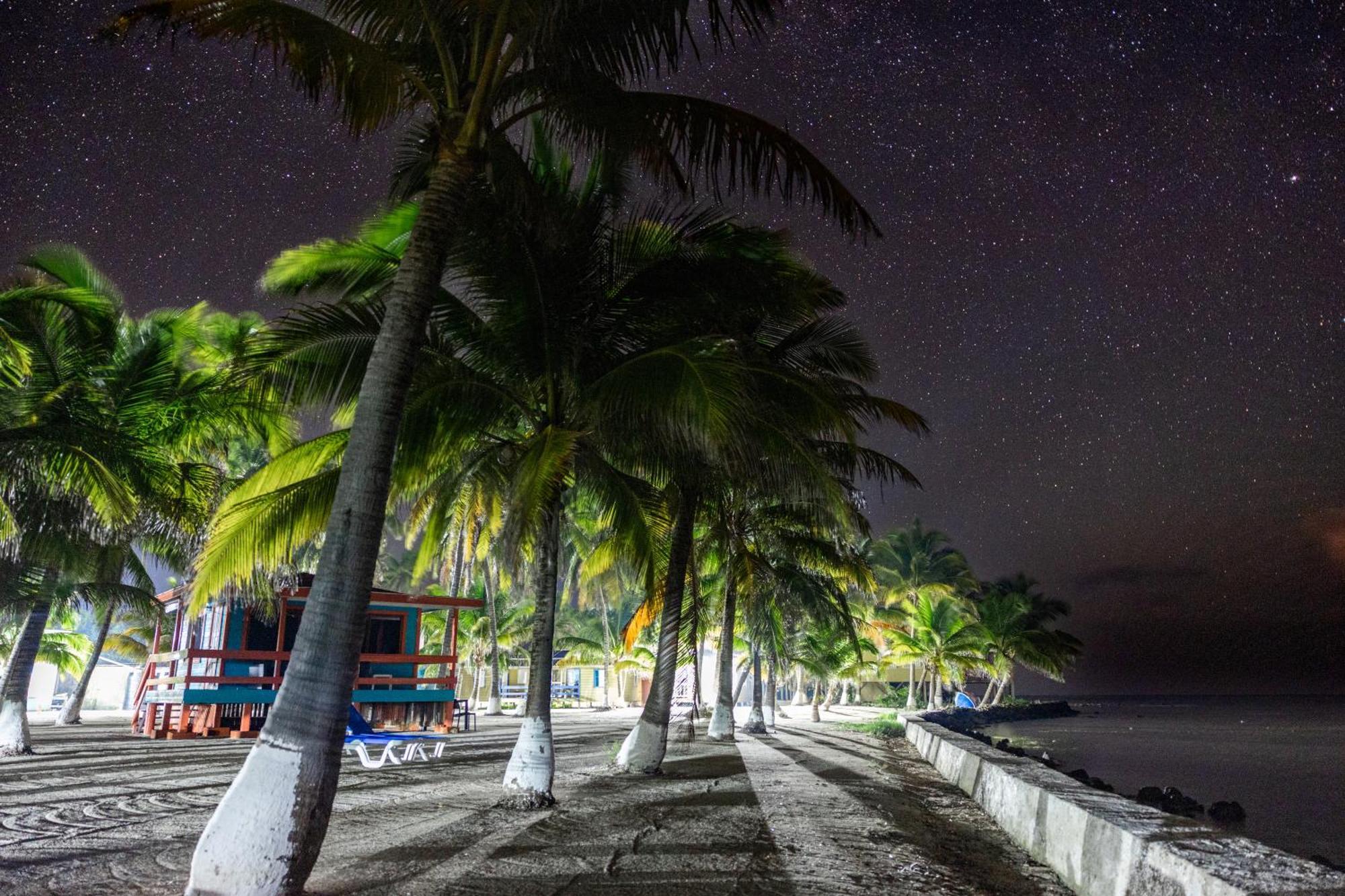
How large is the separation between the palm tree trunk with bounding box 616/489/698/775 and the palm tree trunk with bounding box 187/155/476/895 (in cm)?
640

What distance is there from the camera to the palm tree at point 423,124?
454cm

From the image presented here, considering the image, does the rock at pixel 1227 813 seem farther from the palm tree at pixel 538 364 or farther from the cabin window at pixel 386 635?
the cabin window at pixel 386 635

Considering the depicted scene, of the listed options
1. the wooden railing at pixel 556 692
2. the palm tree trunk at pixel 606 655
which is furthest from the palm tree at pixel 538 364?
the wooden railing at pixel 556 692

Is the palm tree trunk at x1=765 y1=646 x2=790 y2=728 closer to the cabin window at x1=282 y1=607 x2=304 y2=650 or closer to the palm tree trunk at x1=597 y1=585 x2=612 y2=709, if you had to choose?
the palm tree trunk at x1=597 y1=585 x2=612 y2=709

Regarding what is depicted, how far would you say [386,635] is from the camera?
22.0 metres

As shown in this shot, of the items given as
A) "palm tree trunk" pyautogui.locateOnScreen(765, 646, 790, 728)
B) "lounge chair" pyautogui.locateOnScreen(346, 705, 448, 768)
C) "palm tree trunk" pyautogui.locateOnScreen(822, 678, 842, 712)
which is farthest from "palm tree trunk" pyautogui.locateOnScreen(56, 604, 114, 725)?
"palm tree trunk" pyautogui.locateOnScreen(822, 678, 842, 712)

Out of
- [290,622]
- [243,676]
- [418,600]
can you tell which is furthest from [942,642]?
[243,676]

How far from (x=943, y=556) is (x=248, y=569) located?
53859 mm

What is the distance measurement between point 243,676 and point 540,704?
13.7 metres

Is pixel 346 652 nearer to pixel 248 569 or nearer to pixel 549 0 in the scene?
pixel 248 569

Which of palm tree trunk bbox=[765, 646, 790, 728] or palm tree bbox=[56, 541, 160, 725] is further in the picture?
palm tree trunk bbox=[765, 646, 790, 728]

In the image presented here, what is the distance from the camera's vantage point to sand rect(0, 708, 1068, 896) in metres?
5.29

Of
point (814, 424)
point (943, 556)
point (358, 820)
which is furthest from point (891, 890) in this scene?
point (943, 556)

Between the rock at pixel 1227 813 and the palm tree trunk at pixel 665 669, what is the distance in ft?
35.0
